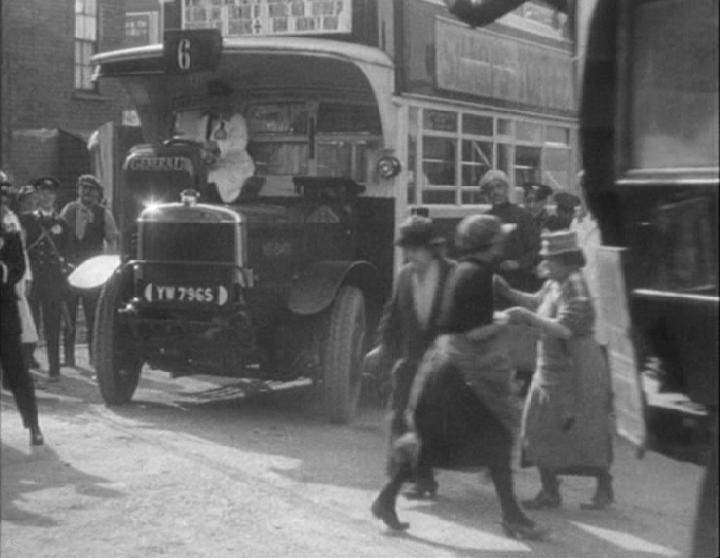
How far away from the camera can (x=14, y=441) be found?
380 inches

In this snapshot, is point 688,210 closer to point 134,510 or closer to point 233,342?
point 134,510

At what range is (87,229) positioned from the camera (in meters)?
13.3

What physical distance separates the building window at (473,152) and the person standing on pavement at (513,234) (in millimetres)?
670

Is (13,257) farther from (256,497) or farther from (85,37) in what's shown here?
(85,37)

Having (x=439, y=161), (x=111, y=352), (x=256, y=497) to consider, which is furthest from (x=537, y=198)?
(x=256, y=497)

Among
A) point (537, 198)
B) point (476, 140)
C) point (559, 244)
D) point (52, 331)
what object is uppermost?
point (476, 140)

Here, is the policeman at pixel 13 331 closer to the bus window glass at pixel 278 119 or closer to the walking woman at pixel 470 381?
the walking woman at pixel 470 381

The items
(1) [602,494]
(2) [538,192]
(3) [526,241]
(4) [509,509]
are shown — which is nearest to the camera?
(4) [509,509]

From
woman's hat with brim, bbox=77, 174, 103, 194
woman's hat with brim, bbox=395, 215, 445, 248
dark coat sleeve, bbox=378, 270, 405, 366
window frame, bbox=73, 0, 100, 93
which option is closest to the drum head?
woman's hat with brim, bbox=77, 174, 103, 194

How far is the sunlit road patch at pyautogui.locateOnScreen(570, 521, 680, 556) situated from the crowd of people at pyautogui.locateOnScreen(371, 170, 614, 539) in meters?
0.33

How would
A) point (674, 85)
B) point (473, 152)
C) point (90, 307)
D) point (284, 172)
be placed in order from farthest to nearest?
1. point (90, 307)
2. point (473, 152)
3. point (284, 172)
4. point (674, 85)

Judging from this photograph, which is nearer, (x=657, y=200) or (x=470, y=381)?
(x=657, y=200)

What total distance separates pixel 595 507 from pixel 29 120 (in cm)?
1124

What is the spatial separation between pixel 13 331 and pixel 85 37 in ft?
26.5
